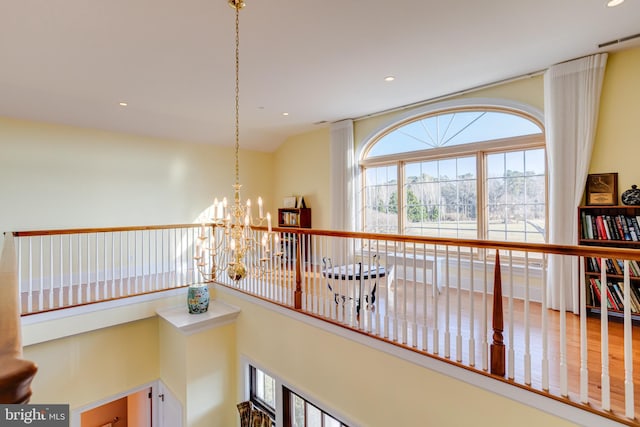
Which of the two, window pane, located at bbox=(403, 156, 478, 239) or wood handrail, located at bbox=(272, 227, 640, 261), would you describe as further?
window pane, located at bbox=(403, 156, 478, 239)

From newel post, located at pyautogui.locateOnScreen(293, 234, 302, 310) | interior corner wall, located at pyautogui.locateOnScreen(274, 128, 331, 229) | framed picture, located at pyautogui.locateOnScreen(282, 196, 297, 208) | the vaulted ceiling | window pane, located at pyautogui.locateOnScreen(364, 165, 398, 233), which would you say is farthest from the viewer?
framed picture, located at pyautogui.locateOnScreen(282, 196, 297, 208)

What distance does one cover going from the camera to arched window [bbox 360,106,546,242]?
4289mm

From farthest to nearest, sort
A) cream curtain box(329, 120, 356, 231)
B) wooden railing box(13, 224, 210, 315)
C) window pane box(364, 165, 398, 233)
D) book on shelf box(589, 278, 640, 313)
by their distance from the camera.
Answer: cream curtain box(329, 120, 356, 231), window pane box(364, 165, 398, 233), wooden railing box(13, 224, 210, 315), book on shelf box(589, 278, 640, 313)

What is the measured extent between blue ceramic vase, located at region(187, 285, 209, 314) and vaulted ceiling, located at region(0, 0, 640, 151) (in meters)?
2.88

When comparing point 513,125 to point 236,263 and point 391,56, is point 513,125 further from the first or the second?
point 236,263

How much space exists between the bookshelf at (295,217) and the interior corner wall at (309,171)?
0.13 m

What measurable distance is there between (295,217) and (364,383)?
14.2ft

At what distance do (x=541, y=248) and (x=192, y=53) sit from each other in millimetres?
3666

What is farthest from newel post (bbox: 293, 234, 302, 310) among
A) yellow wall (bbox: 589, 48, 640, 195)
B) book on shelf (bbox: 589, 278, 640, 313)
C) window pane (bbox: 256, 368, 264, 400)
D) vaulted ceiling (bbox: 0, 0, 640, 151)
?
yellow wall (bbox: 589, 48, 640, 195)

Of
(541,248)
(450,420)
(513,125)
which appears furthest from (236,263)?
(513,125)

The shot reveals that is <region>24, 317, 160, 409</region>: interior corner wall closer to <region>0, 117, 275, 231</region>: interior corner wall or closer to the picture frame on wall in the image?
<region>0, 117, 275, 231</region>: interior corner wall

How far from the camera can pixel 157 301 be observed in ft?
15.5

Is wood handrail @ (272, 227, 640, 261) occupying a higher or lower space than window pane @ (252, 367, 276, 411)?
higher

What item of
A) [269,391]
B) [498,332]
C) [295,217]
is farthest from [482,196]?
[269,391]
